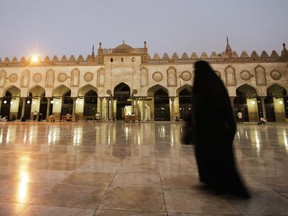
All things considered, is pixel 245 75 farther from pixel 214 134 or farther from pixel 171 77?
pixel 214 134

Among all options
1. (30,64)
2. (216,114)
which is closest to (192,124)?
(216,114)

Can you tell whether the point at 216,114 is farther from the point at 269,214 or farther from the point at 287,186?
the point at 287,186

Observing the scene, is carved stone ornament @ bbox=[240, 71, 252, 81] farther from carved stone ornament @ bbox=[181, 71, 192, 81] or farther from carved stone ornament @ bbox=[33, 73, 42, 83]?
carved stone ornament @ bbox=[33, 73, 42, 83]

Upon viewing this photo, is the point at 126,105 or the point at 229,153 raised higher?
the point at 126,105

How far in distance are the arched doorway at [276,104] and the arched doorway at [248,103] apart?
1.75 m

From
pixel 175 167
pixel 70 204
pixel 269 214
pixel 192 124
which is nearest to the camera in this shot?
pixel 269 214

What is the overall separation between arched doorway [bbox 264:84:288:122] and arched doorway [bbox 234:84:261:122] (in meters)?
1.75

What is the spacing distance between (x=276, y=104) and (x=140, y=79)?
19.2 metres

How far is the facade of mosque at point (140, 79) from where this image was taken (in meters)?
22.1

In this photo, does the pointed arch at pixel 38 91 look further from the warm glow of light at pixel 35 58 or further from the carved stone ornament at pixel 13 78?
the warm glow of light at pixel 35 58

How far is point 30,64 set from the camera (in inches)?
936

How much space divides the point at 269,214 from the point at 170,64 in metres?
23.1

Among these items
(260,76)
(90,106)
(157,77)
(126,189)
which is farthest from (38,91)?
(260,76)

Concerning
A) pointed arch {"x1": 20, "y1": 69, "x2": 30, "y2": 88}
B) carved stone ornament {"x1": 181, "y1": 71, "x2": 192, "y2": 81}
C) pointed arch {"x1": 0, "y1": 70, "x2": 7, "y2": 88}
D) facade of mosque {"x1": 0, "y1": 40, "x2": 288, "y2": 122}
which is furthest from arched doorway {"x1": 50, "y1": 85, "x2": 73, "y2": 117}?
carved stone ornament {"x1": 181, "y1": 71, "x2": 192, "y2": 81}
